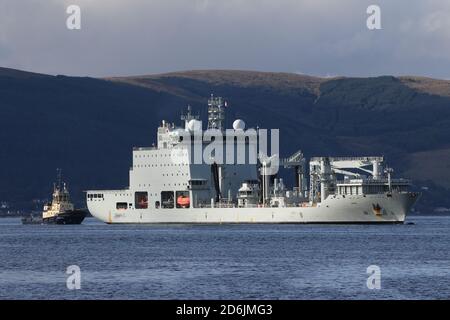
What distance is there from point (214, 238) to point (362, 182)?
21773 mm

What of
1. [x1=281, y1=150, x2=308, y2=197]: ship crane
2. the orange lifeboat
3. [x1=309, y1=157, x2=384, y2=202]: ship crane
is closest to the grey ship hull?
the orange lifeboat

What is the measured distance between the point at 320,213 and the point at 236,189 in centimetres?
1479

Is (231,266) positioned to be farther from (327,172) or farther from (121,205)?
(121,205)

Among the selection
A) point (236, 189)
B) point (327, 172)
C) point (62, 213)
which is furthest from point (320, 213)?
point (62, 213)

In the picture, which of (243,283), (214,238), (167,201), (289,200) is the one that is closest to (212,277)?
(243,283)

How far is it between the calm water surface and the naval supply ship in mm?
14530

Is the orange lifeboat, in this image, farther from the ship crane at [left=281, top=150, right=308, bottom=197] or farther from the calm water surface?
the calm water surface

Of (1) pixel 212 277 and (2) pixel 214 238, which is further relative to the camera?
(2) pixel 214 238

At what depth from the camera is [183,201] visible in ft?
397

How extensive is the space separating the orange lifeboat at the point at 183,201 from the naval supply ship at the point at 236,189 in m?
0.10

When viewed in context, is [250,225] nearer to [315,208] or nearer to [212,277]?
[315,208]

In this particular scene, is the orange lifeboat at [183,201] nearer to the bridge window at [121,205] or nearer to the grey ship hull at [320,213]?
the grey ship hull at [320,213]

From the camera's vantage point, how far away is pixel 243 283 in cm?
4850
